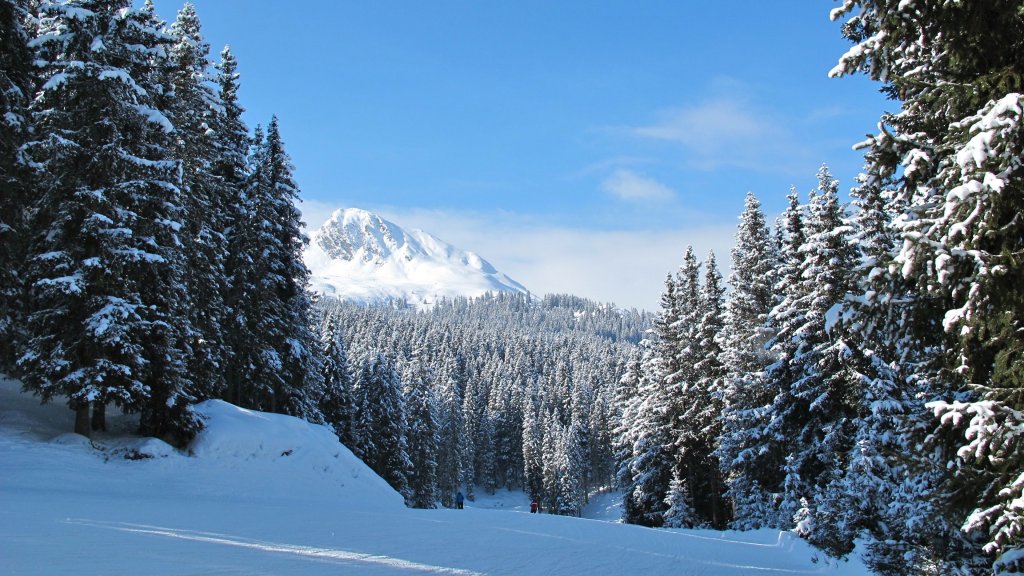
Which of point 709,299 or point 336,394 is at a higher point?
point 709,299

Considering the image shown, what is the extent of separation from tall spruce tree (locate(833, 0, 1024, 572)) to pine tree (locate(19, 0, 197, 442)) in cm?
1867

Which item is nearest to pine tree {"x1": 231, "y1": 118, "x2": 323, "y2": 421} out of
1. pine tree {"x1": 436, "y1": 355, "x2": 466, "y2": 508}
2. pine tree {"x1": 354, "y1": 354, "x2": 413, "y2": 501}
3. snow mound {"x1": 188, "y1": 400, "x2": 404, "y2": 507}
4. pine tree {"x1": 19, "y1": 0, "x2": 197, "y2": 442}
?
snow mound {"x1": 188, "y1": 400, "x2": 404, "y2": 507}

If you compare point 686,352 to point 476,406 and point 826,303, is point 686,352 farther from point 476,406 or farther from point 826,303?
point 476,406


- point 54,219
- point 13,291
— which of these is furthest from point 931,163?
point 13,291

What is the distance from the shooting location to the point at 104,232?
18328mm

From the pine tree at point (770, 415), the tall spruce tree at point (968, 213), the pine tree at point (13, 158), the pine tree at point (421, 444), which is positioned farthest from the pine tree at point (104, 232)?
the pine tree at point (421, 444)

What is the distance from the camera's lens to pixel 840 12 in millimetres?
6574

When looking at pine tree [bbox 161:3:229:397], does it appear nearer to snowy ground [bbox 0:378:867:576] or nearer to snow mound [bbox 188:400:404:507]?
snow mound [bbox 188:400:404:507]

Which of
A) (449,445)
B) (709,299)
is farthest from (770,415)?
(449,445)

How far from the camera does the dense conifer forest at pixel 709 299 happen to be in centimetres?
586

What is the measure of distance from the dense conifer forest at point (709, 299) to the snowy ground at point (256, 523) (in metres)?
1.51

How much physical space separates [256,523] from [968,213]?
1355 centimetres

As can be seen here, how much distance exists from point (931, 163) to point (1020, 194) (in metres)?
1.07

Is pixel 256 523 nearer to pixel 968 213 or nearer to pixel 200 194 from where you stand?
pixel 968 213
